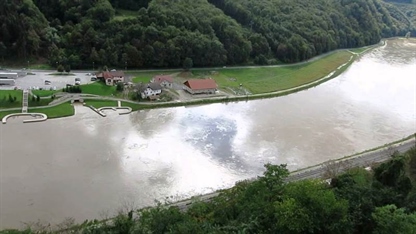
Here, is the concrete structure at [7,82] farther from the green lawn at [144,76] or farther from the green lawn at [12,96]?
the green lawn at [144,76]

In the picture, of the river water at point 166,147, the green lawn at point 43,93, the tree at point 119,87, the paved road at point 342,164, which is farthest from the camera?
the tree at point 119,87

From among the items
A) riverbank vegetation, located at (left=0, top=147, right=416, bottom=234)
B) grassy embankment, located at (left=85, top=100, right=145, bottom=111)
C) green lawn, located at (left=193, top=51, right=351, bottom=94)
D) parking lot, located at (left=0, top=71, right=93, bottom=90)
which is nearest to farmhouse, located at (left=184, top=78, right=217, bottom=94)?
green lawn, located at (left=193, top=51, right=351, bottom=94)

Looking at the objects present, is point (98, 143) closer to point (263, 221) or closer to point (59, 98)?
point (59, 98)

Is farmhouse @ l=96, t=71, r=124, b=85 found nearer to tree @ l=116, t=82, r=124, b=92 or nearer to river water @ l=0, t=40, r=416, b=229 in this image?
tree @ l=116, t=82, r=124, b=92

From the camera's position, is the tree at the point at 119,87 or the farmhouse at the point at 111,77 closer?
the tree at the point at 119,87

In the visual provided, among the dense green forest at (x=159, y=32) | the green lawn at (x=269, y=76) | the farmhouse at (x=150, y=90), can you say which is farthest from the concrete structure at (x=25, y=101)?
the green lawn at (x=269, y=76)

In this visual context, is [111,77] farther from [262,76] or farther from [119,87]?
[262,76]

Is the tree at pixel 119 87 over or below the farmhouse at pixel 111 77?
below
